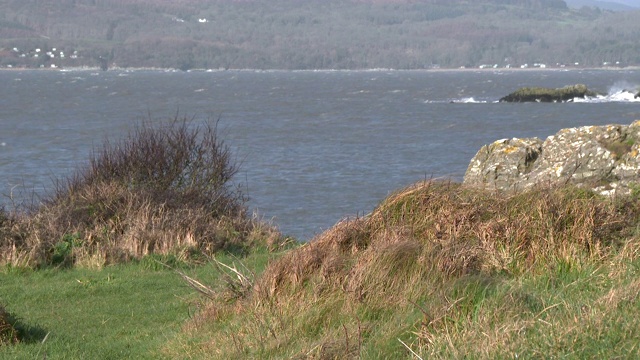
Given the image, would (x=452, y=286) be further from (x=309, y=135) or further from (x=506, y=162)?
(x=309, y=135)

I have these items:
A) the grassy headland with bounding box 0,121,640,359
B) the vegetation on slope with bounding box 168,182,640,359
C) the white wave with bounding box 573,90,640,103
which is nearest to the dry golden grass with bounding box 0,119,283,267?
the grassy headland with bounding box 0,121,640,359

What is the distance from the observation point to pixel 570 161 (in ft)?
38.1

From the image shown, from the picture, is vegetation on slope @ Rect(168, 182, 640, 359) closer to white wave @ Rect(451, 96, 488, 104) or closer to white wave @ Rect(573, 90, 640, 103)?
white wave @ Rect(451, 96, 488, 104)

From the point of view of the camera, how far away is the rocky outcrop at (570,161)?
11.2 metres

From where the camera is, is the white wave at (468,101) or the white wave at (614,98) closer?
the white wave at (468,101)

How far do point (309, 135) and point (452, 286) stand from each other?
44.7m

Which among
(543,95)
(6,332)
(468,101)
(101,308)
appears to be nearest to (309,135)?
(468,101)

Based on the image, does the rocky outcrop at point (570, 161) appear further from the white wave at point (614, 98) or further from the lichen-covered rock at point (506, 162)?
the white wave at point (614, 98)

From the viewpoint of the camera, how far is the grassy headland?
6.30 metres

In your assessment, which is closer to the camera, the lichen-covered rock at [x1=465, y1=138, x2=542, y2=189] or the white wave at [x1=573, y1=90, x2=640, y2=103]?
the lichen-covered rock at [x1=465, y1=138, x2=542, y2=189]

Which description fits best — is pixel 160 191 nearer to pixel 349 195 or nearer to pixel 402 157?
pixel 349 195

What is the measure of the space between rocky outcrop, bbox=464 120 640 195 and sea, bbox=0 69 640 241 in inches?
66.8

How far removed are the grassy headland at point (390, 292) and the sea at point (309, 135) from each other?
1237mm

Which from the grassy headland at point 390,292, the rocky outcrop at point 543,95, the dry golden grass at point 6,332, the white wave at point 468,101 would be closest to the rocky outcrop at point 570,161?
the grassy headland at point 390,292
